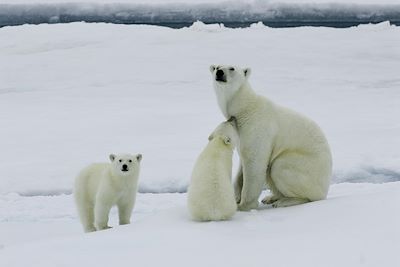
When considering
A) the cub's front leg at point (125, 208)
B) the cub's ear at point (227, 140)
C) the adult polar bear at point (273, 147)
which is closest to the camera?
the cub's ear at point (227, 140)

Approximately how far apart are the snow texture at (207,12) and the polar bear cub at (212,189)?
12.9 meters

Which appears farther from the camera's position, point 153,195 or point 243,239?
point 153,195

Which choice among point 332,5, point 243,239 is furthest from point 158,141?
point 332,5

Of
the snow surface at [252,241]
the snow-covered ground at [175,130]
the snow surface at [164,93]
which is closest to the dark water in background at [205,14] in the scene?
the snow surface at [164,93]

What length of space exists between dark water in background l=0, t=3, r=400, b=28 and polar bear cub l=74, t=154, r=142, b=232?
11.9 meters

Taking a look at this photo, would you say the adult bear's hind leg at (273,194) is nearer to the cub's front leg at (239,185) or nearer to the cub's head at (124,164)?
the cub's front leg at (239,185)

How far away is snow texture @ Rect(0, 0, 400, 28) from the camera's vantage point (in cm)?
1706

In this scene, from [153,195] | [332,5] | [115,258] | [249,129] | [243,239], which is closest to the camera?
[115,258]

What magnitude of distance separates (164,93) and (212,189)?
6941mm

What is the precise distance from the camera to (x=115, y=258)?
319 centimetres

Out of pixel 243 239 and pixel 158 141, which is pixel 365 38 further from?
pixel 243 239

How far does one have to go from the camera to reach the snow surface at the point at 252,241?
3.09 meters

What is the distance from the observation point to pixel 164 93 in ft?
35.7

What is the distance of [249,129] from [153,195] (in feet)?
7.13
